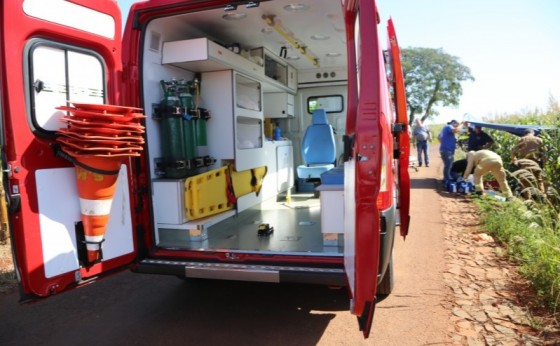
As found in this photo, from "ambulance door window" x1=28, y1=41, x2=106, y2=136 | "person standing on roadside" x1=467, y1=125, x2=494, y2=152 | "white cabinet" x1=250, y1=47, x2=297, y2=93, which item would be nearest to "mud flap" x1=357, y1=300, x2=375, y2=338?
"ambulance door window" x1=28, y1=41, x2=106, y2=136

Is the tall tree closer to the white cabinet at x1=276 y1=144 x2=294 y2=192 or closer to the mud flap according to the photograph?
the white cabinet at x1=276 y1=144 x2=294 y2=192

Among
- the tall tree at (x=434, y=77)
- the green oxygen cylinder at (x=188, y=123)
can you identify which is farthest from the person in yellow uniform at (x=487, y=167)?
the tall tree at (x=434, y=77)

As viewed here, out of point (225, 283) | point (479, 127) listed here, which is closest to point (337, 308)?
point (225, 283)

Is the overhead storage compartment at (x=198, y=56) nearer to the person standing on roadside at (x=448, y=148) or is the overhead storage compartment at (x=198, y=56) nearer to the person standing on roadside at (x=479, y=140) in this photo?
the person standing on roadside at (x=479, y=140)

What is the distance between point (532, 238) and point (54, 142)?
4.71m

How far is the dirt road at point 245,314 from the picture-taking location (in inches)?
129

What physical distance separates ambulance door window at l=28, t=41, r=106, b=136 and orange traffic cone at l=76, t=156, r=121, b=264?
334 mm

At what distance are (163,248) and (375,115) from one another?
2.29m

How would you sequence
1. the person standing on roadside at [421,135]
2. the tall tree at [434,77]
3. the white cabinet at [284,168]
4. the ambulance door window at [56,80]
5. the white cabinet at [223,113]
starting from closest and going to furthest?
the ambulance door window at [56,80], the white cabinet at [223,113], the white cabinet at [284,168], the person standing on roadside at [421,135], the tall tree at [434,77]

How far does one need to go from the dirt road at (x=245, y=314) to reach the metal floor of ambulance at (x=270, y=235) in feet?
1.86

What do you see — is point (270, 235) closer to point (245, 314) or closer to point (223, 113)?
point (245, 314)

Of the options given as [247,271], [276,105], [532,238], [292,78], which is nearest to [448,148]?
[292,78]

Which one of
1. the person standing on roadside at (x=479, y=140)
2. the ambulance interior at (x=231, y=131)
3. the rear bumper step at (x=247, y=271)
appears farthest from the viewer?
the person standing on roadside at (x=479, y=140)

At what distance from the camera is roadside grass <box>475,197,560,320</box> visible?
12.1 feet
